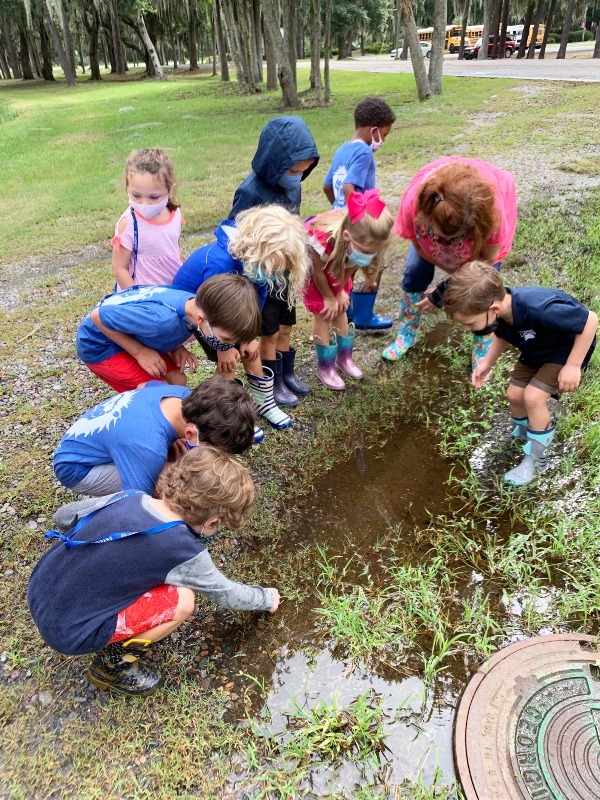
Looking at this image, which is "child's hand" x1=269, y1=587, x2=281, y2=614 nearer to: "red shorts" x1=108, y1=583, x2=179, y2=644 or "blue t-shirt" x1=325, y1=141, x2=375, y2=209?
"red shorts" x1=108, y1=583, x2=179, y2=644

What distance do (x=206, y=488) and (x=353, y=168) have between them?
294cm

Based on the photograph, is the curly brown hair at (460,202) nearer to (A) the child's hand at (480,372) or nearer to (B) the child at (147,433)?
(A) the child's hand at (480,372)

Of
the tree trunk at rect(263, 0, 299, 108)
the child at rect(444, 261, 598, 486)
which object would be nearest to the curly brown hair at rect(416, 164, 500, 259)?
the child at rect(444, 261, 598, 486)

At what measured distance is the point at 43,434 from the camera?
3.23 metres

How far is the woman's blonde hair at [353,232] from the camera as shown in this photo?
2.76 m

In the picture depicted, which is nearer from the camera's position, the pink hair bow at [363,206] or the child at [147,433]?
the child at [147,433]

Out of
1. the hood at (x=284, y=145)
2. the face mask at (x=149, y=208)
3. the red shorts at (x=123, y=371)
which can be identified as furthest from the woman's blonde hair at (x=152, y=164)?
the red shorts at (x=123, y=371)

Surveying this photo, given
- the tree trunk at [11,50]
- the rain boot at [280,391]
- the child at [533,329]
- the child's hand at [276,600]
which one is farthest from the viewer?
the tree trunk at [11,50]

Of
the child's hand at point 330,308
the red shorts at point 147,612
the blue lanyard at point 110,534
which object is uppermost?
the child's hand at point 330,308

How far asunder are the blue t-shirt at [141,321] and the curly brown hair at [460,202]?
1255 millimetres

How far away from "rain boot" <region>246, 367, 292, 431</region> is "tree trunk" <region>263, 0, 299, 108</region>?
12.8m

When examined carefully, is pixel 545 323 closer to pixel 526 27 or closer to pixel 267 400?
pixel 267 400

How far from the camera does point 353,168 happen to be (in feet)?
12.7

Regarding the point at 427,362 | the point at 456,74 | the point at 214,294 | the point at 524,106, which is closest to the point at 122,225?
the point at 214,294
